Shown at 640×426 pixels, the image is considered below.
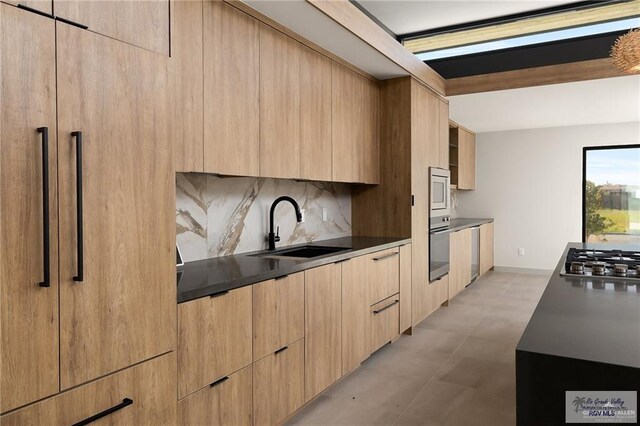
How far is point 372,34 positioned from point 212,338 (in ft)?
7.33

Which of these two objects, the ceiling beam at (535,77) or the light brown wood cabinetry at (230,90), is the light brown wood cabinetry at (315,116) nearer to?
the light brown wood cabinetry at (230,90)

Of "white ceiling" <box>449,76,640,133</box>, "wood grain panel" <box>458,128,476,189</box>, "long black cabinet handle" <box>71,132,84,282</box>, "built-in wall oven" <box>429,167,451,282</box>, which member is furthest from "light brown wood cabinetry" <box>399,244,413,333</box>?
"wood grain panel" <box>458,128,476,189</box>

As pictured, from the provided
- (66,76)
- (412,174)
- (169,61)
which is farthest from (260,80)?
(412,174)

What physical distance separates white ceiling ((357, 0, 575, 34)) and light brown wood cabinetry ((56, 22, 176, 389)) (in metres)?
2.95

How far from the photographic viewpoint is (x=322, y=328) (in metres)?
2.67

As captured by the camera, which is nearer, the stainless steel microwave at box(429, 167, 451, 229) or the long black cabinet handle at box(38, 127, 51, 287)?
the long black cabinet handle at box(38, 127, 51, 287)

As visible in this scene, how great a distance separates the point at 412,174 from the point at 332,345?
1.78 meters

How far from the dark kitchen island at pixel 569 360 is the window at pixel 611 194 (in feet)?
19.9

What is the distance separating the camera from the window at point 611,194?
636 cm

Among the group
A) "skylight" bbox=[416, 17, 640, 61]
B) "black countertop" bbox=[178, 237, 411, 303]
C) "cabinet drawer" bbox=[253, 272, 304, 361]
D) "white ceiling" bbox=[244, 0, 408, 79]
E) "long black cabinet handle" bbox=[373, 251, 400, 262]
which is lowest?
"cabinet drawer" bbox=[253, 272, 304, 361]

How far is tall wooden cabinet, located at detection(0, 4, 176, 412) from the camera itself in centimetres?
122

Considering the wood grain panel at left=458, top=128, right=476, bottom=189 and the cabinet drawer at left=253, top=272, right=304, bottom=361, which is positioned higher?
the wood grain panel at left=458, top=128, right=476, bottom=189

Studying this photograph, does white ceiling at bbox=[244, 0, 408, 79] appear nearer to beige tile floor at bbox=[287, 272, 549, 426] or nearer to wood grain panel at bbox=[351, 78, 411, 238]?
wood grain panel at bbox=[351, 78, 411, 238]

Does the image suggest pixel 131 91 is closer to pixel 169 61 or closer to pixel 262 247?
pixel 169 61
